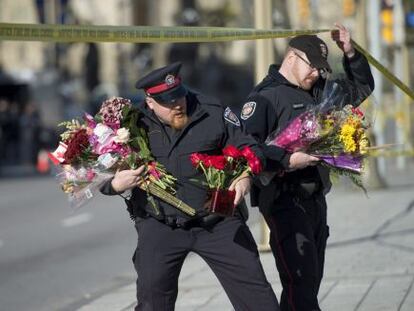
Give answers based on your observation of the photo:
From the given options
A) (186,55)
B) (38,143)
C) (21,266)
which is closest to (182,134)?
(21,266)

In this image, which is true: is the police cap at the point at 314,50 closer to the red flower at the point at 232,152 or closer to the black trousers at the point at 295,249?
the black trousers at the point at 295,249

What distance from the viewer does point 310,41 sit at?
6121mm

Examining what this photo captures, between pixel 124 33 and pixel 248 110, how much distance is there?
2.67 ft

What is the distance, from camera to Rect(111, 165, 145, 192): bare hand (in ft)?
17.7

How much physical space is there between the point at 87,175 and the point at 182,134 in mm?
519

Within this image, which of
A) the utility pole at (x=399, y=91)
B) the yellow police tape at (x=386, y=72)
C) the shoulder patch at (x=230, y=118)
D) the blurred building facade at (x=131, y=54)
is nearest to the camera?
the shoulder patch at (x=230, y=118)

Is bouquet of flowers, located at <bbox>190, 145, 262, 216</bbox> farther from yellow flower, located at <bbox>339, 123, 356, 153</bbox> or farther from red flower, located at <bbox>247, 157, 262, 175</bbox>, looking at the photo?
yellow flower, located at <bbox>339, 123, 356, 153</bbox>

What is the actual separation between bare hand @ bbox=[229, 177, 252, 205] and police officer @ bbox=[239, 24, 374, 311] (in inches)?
12.7

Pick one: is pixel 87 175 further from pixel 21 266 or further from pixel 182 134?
pixel 21 266

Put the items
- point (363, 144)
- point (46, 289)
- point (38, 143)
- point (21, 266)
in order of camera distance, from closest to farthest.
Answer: point (363, 144)
point (46, 289)
point (21, 266)
point (38, 143)

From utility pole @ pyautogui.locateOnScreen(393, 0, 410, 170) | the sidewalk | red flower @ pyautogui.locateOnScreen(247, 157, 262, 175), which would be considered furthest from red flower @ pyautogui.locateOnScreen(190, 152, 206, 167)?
utility pole @ pyautogui.locateOnScreen(393, 0, 410, 170)

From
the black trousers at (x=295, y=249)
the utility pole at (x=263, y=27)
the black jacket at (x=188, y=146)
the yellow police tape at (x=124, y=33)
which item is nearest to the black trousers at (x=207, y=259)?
the black jacket at (x=188, y=146)

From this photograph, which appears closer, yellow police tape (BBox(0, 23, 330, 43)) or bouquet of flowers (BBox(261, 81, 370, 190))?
yellow police tape (BBox(0, 23, 330, 43))

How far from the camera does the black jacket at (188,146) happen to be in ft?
18.2
